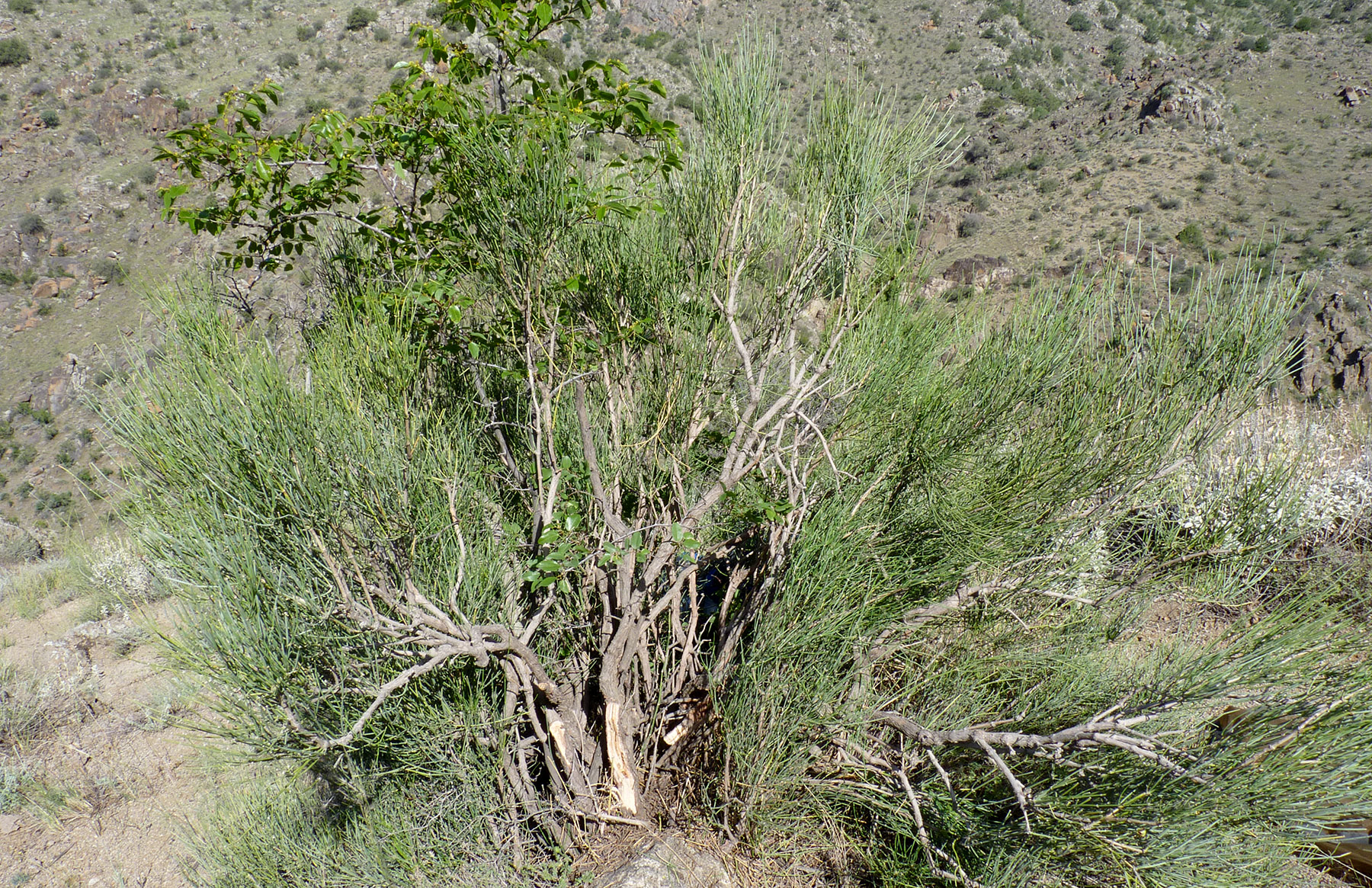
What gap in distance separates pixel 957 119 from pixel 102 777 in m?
15.7

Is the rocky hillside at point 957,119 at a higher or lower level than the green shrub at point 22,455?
higher

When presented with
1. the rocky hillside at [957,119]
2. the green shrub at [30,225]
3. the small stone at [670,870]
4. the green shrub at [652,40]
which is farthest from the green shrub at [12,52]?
the small stone at [670,870]

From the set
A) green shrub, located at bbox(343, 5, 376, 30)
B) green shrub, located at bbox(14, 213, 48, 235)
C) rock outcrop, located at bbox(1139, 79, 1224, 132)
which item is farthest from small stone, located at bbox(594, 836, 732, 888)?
green shrub, located at bbox(343, 5, 376, 30)

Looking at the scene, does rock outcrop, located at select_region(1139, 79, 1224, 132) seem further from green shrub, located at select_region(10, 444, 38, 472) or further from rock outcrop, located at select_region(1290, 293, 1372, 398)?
green shrub, located at select_region(10, 444, 38, 472)

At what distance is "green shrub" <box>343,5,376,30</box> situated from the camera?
74.2 feet

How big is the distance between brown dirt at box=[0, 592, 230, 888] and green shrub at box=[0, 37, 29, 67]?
2549 cm

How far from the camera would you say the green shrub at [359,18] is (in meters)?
22.6

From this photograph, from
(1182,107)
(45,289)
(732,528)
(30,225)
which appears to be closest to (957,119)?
(1182,107)

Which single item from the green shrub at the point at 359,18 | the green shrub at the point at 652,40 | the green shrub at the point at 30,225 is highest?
the green shrub at the point at 359,18

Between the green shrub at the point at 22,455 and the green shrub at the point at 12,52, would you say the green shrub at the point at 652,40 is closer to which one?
the green shrub at the point at 12,52

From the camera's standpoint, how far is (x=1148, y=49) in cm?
2525

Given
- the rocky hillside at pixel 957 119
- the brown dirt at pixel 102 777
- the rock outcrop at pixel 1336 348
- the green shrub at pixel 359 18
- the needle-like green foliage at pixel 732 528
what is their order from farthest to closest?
the green shrub at pixel 359 18
the rocky hillside at pixel 957 119
the rock outcrop at pixel 1336 348
the brown dirt at pixel 102 777
the needle-like green foliage at pixel 732 528

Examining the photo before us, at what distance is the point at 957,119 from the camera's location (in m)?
13.7

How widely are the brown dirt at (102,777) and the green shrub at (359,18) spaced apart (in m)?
23.8
